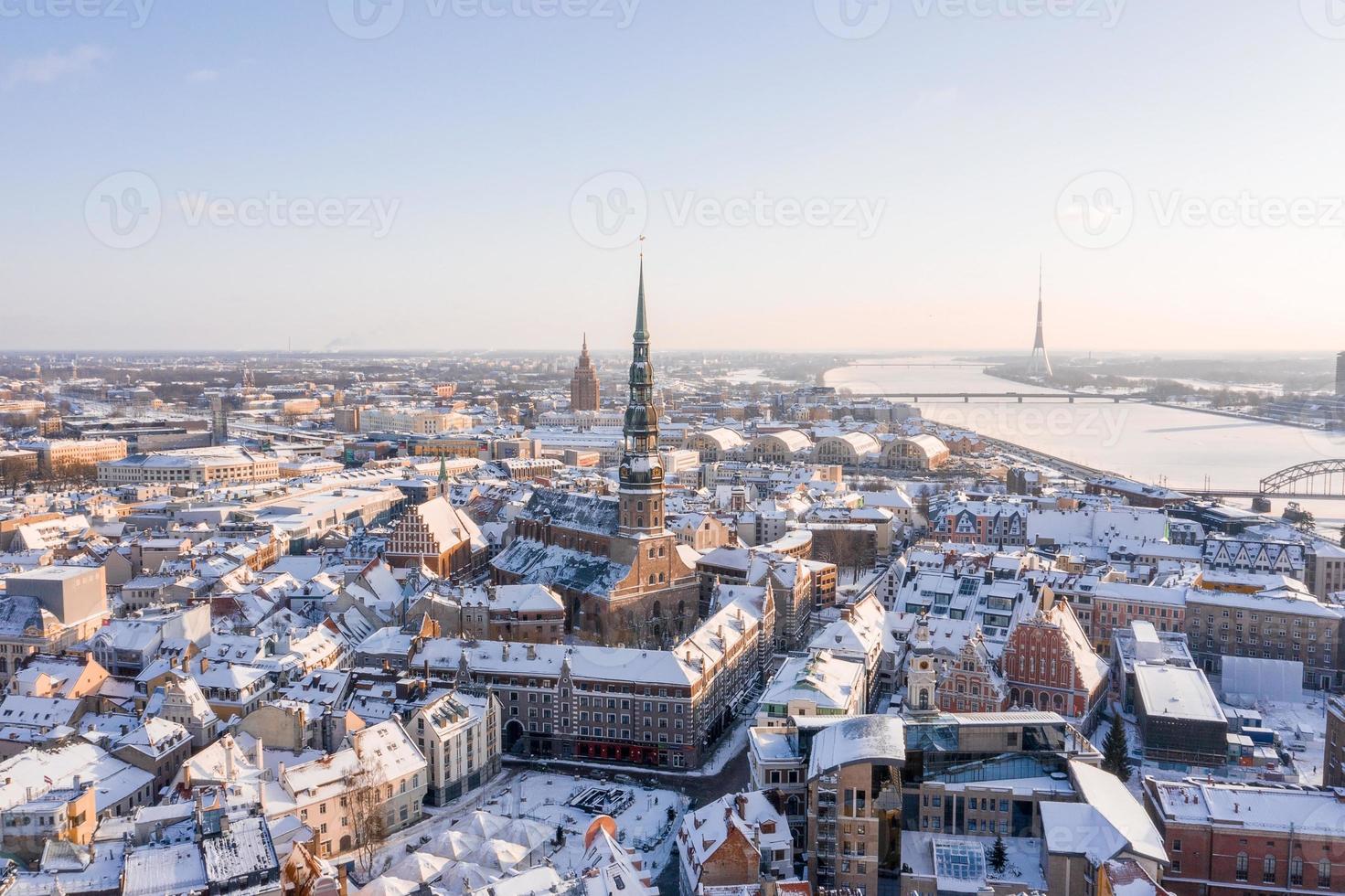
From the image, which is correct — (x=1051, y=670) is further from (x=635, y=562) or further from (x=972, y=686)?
(x=635, y=562)

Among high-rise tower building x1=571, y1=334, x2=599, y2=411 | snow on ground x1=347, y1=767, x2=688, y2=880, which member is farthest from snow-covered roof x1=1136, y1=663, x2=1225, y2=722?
high-rise tower building x1=571, y1=334, x2=599, y2=411

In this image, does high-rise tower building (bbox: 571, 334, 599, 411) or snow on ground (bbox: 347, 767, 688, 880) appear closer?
snow on ground (bbox: 347, 767, 688, 880)

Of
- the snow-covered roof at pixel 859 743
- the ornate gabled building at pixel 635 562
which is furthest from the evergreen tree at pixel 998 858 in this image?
the ornate gabled building at pixel 635 562

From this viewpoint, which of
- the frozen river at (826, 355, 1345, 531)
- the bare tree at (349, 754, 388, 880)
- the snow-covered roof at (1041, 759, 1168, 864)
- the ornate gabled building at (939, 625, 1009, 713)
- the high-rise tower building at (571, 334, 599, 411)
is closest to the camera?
the snow-covered roof at (1041, 759, 1168, 864)

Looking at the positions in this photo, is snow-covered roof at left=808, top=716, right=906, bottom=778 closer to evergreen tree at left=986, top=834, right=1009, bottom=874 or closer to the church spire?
evergreen tree at left=986, top=834, right=1009, bottom=874

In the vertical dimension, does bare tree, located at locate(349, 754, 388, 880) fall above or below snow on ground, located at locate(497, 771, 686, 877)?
above

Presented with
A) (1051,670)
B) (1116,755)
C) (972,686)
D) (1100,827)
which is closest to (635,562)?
(972,686)
